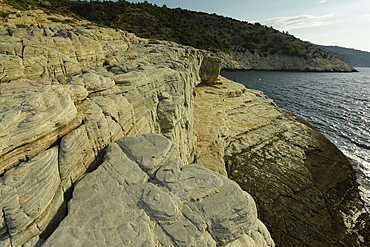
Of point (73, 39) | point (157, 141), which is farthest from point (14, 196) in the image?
point (73, 39)

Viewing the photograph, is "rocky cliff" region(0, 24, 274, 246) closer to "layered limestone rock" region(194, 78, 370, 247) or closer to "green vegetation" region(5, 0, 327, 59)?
"layered limestone rock" region(194, 78, 370, 247)

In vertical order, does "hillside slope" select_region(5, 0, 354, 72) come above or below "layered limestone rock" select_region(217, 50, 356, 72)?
above

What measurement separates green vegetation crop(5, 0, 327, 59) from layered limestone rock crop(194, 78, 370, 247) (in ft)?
259

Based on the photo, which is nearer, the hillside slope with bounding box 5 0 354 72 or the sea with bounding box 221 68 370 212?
the sea with bounding box 221 68 370 212

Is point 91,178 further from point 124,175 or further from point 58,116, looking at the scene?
point 58,116

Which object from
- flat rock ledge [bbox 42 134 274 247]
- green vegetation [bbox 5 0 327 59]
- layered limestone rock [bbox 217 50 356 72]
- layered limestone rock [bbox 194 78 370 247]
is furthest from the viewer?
layered limestone rock [bbox 217 50 356 72]

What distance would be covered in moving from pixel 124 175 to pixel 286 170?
18.9m

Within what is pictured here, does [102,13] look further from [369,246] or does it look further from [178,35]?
[369,246]

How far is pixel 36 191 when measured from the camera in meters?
6.28

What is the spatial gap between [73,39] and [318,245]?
84.6ft

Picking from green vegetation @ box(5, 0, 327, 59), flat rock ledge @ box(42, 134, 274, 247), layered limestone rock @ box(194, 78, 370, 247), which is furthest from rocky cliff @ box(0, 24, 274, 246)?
green vegetation @ box(5, 0, 327, 59)

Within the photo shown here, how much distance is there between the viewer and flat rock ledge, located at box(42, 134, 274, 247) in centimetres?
635

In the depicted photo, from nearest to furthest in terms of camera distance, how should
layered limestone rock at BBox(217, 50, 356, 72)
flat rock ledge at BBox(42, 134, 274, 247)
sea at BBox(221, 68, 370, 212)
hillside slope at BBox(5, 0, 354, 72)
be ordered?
1. flat rock ledge at BBox(42, 134, 274, 247)
2. sea at BBox(221, 68, 370, 212)
3. hillside slope at BBox(5, 0, 354, 72)
4. layered limestone rock at BBox(217, 50, 356, 72)

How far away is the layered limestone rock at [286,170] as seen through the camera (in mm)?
14359
